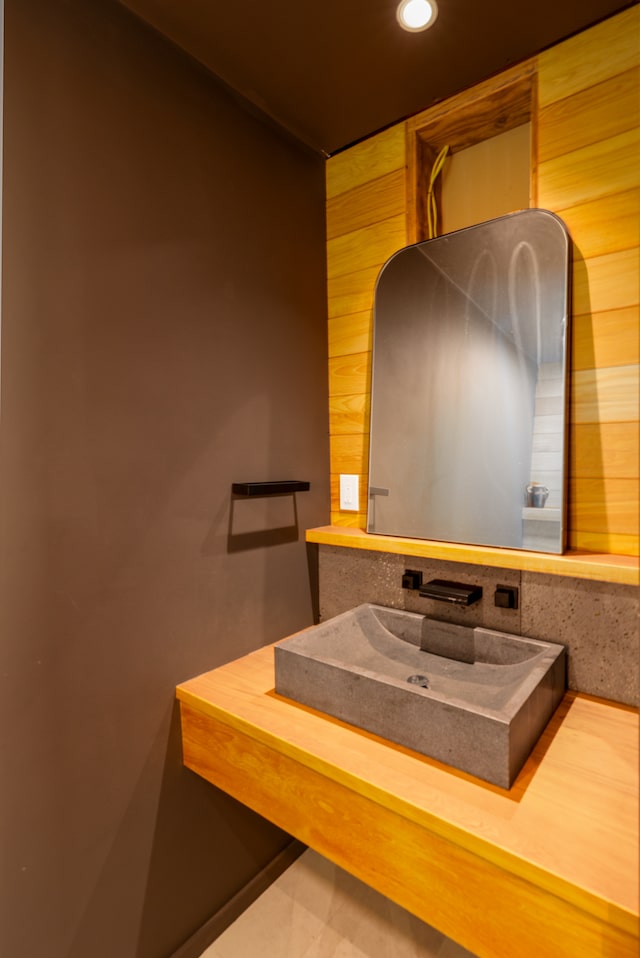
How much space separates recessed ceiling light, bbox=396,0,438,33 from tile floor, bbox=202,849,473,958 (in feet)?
7.67

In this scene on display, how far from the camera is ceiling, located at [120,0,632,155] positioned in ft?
3.69

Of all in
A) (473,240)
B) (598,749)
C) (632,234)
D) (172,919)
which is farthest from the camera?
(473,240)

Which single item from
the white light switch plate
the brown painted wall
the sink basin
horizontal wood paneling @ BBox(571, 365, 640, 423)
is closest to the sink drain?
the sink basin

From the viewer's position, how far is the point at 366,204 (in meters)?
1.59

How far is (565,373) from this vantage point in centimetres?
118

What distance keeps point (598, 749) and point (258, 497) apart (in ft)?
3.25

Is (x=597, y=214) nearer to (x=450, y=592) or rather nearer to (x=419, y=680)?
(x=450, y=592)

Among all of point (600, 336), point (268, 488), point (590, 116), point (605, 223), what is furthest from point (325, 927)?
point (590, 116)

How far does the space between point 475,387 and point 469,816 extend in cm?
97

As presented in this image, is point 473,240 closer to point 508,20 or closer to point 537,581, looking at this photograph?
point 508,20

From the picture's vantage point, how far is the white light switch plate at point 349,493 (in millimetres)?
1647

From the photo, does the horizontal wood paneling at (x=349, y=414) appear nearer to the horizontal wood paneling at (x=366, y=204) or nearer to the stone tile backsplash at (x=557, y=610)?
the stone tile backsplash at (x=557, y=610)

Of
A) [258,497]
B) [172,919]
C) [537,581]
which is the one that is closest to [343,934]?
[172,919]

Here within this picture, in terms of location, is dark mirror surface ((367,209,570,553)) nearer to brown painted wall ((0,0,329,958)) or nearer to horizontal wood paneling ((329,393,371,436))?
horizontal wood paneling ((329,393,371,436))
